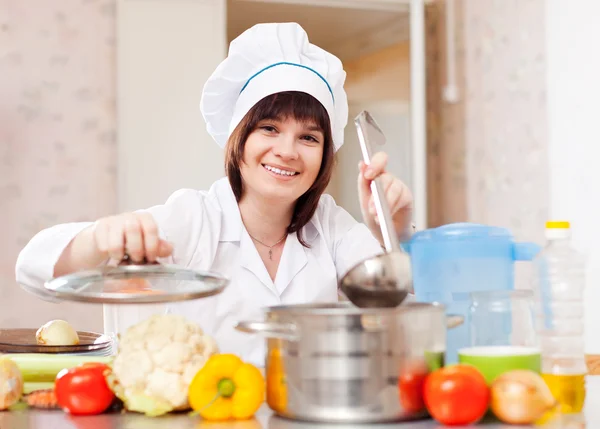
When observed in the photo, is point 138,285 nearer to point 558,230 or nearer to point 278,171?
point 558,230

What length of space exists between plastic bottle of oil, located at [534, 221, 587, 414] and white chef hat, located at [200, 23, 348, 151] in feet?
1.97

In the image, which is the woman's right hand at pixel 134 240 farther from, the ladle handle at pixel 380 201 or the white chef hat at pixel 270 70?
the white chef hat at pixel 270 70

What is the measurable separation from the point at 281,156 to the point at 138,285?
0.63 m

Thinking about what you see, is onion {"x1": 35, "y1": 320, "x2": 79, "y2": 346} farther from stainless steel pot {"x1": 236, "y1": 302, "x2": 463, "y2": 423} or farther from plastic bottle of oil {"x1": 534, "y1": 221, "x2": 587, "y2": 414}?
plastic bottle of oil {"x1": 534, "y1": 221, "x2": 587, "y2": 414}

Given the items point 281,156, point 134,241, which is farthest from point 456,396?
point 281,156

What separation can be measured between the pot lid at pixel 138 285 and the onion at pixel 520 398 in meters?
0.30

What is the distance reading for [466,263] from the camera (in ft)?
3.35

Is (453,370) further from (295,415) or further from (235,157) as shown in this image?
(235,157)

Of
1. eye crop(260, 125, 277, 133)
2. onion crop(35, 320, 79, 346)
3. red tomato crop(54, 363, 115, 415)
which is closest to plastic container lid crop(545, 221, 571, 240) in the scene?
red tomato crop(54, 363, 115, 415)

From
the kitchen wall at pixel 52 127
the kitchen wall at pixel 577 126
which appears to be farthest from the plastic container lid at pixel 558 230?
the kitchen wall at pixel 52 127

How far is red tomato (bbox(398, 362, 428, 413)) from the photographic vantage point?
78 cm

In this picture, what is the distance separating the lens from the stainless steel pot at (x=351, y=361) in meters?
0.76

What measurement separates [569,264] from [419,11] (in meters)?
2.57

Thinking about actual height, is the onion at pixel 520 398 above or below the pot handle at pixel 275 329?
below
